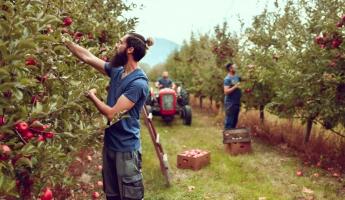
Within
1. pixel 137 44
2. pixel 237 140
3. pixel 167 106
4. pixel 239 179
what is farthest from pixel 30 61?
pixel 167 106

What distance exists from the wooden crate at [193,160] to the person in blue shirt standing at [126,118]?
393 cm

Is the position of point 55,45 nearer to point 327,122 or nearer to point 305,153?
point 327,122

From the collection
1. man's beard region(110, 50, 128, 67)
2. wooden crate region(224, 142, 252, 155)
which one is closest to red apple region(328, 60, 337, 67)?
wooden crate region(224, 142, 252, 155)

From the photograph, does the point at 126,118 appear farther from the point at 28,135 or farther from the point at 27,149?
the point at 27,149

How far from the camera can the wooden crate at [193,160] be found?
8469 millimetres

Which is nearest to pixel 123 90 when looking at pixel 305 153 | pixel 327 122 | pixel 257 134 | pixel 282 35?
pixel 327 122

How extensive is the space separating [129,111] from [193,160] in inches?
168

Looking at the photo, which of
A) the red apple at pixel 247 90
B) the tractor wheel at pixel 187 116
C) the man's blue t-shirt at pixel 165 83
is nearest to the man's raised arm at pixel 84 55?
the red apple at pixel 247 90

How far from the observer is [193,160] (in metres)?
8.44

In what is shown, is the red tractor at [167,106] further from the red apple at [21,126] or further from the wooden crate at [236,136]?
the red apple at [21,126]

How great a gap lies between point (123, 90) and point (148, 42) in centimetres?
76

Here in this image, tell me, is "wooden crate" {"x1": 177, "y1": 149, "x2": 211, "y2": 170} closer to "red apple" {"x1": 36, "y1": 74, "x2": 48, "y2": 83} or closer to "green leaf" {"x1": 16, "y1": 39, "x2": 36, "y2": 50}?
"red apple" {"x1": 36, "y1": 74, "x2": 48, "y2": 83}

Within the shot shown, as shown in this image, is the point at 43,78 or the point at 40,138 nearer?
the point at 40,138

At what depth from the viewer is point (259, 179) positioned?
7938mm
